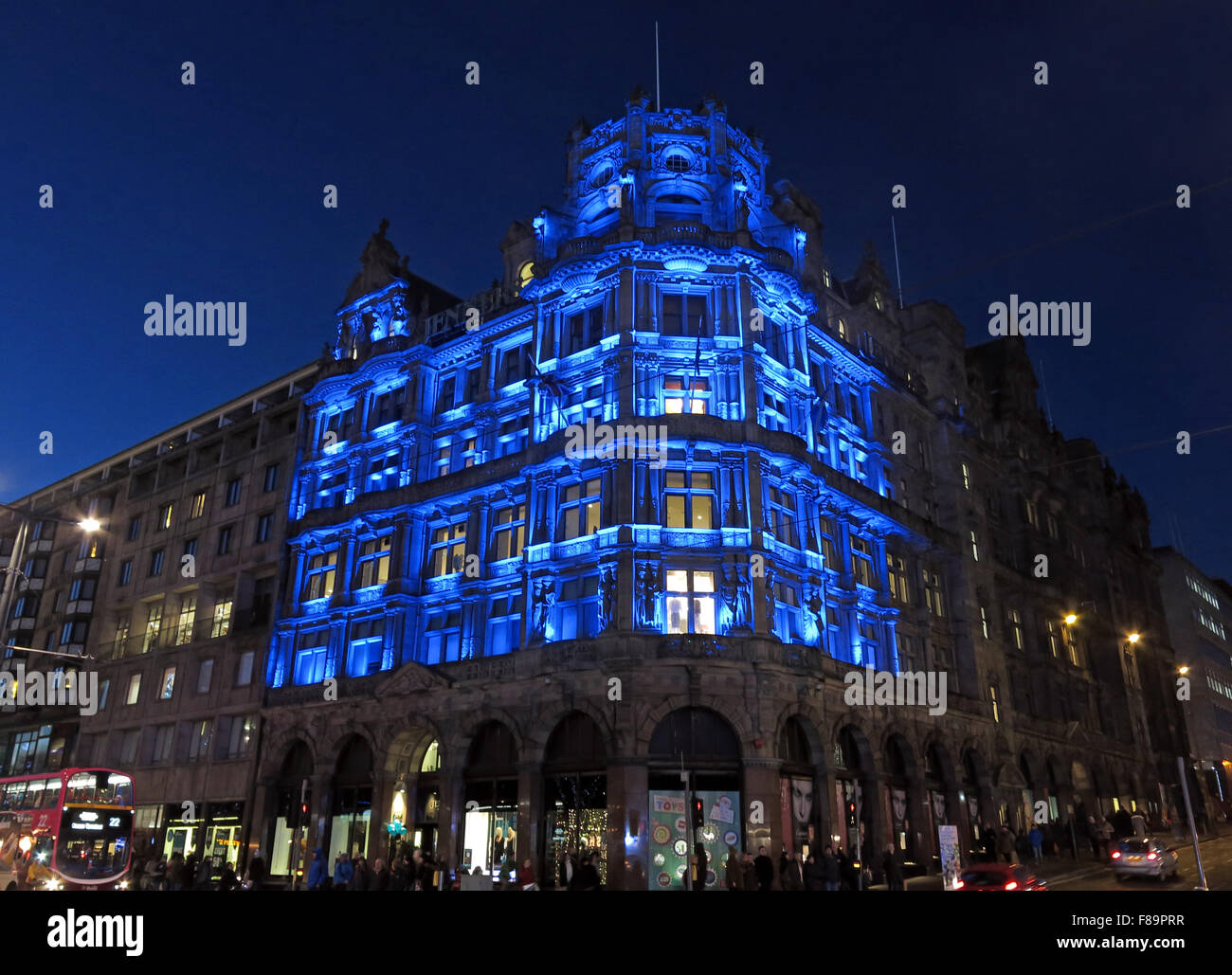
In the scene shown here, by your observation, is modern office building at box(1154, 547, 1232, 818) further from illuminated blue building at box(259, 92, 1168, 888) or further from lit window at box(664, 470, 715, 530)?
lit window at box(664, 470, 715, 530)

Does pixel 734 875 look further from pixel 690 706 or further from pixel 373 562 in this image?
pixel 373 562

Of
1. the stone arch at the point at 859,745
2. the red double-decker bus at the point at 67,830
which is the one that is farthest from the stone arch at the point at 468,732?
the stone arch at the point at 859,745

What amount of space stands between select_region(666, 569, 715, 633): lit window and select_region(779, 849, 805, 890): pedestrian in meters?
8.96

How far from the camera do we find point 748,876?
28.2 m

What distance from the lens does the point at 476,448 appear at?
4528cm

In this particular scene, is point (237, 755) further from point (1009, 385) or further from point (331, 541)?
point (1009, 385)

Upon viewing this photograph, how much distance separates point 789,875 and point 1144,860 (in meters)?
12.2

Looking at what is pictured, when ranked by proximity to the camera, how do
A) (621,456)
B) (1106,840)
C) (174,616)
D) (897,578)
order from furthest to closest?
(174,616) → (1106,840) → (897,578) → (621,456)

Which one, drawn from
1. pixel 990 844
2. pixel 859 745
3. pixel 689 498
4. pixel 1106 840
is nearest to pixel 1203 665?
pixel 1106 840

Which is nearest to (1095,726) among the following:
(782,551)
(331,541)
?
(782,551)

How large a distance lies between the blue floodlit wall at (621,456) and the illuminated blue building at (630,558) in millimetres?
141

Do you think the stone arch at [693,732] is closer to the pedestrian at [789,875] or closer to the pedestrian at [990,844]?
the pedestrian at [789,875]

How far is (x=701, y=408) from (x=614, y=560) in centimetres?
825

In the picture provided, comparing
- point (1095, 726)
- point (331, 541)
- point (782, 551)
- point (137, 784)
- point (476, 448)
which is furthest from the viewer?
point (1095, 726)
